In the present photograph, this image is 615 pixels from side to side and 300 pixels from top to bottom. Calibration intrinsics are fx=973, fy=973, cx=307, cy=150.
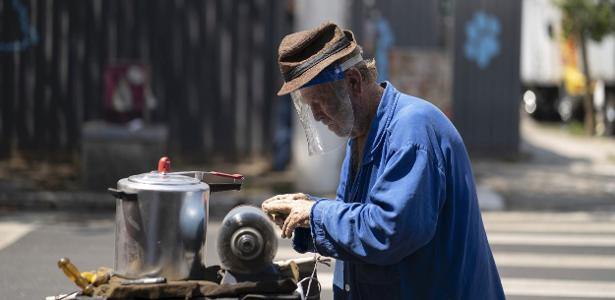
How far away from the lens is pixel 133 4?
14.8 metres

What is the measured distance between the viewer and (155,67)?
15000 mm

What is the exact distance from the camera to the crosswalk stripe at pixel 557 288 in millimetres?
7320

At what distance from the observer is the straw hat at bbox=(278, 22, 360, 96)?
3.02 meters

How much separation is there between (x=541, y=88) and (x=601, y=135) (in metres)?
6.35

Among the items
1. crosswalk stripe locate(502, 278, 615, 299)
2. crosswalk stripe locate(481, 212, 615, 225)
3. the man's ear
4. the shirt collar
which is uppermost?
the man's ear

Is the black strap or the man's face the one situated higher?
the black strap

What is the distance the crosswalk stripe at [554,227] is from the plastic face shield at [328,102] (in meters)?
7.41

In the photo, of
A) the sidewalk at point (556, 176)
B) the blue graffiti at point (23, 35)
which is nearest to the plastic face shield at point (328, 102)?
the sidewalk at point (556, 176)

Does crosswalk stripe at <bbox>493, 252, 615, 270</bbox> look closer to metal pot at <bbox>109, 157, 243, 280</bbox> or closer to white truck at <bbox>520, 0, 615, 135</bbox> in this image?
metal pot at <bbox>109, 157, 243, 280</bbox>

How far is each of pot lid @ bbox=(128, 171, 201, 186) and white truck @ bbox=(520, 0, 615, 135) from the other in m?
15.8

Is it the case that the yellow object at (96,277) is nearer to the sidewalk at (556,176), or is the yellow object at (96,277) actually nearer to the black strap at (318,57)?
the black strap at (318,57)

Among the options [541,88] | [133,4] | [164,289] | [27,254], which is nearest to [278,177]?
[133,4]

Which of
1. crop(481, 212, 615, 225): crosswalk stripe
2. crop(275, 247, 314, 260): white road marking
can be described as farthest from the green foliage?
crop(275, 247, 314, 260): white road marking

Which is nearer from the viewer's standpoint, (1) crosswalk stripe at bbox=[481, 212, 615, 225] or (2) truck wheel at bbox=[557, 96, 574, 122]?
(1) crosswalk stripe at bbox=[481, 212, 615, 225]
